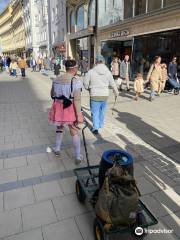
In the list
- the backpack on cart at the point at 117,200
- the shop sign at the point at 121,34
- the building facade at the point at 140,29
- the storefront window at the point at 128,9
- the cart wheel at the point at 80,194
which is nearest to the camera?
the backpack on cart at the point at 117,200

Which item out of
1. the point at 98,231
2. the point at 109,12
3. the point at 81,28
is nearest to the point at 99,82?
the point at 98,231

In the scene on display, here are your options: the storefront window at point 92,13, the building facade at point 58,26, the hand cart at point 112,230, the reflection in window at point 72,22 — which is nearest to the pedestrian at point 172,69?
the hand cart at point 112,230

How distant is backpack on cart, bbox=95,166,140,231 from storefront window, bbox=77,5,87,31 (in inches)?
987

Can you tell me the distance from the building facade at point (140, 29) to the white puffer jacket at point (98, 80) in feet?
27.5

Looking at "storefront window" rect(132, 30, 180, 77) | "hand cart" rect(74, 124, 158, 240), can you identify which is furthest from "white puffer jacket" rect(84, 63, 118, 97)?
"storefront window" rect(132, 30, 180, 77)

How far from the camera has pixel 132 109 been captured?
29.6ft

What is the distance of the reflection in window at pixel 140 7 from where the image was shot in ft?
51.5

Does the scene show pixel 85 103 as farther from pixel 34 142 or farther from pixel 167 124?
pixel 34 142

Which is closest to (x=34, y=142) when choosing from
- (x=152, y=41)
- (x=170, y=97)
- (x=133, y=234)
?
(x=133, y=234)

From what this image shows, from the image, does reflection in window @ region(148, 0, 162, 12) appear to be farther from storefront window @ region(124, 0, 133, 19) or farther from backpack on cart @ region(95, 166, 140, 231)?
backpack on cart @ region(95, 166, 140, 231)

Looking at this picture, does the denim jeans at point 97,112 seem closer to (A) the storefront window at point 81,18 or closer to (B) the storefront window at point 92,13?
(B) the storefront window at point 92,13

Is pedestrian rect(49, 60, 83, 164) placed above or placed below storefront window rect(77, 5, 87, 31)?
below

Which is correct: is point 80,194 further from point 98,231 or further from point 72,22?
point 72,22

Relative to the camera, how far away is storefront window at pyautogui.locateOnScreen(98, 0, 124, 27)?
18.5m
